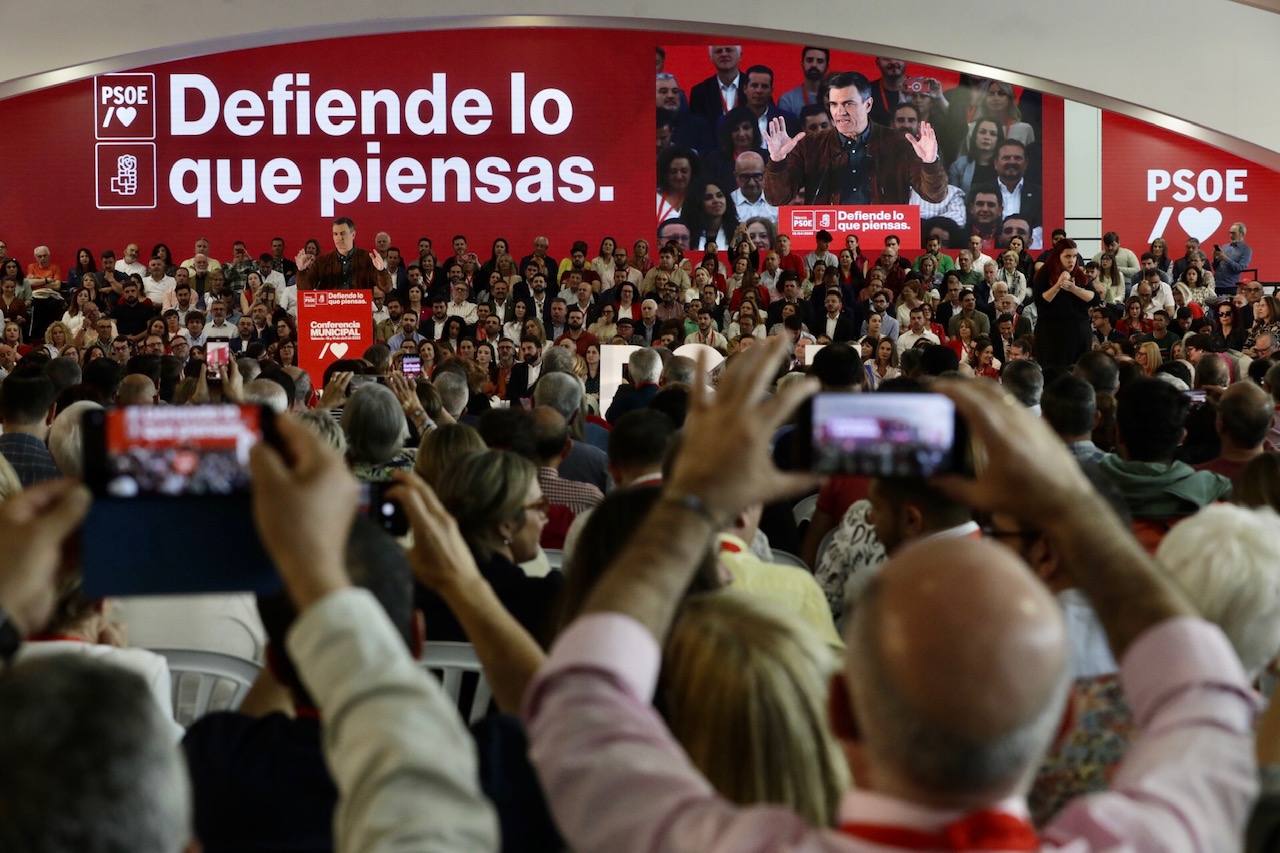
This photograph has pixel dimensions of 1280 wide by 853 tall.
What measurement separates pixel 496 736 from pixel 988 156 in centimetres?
1773

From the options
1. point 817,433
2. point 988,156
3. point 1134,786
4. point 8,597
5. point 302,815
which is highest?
point 988,156

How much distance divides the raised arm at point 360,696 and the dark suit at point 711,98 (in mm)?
17594

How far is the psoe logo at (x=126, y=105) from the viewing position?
17.9 meters

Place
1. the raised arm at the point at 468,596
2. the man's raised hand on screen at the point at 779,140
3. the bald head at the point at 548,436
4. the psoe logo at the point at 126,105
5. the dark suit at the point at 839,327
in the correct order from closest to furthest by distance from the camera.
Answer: the raised arm at the point at 468,596 → the bald head at the point at 548,436 → the dark suit at the point at 839,327 → the psoe logo at the point at 126,105 → the man's raised hand on screen at the point at 779,140

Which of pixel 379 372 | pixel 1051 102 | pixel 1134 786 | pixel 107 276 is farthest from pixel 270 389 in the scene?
pixel 1051 102

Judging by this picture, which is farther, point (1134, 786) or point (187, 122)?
point (187, 122)

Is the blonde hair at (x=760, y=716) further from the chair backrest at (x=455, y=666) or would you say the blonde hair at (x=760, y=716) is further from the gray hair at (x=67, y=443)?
the gray hair at (x=67, y=443)

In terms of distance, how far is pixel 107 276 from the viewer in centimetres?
1593

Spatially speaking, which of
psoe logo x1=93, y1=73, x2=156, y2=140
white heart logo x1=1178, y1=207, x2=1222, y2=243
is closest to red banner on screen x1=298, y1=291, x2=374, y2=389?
psoe logo x1=93, y1=73, x2=156, y2=140

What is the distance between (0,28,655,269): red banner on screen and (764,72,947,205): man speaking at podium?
158 cm

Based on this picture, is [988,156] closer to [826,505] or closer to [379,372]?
[379,372]

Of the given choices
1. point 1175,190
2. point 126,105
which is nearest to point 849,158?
point 1175,190

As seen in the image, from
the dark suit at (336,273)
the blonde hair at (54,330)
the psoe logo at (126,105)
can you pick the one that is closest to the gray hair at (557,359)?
the dark suit at (336,273)

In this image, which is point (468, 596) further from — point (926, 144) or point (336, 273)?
point (926, 144)
